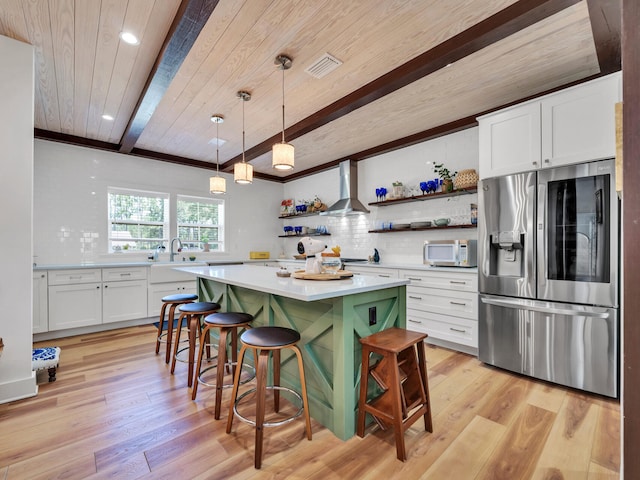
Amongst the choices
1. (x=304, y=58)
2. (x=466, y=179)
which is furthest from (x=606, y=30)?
(x=304, y=58)

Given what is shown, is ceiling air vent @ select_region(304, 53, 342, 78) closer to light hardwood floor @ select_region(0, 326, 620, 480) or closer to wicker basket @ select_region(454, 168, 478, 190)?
wicker basket @ select_region(454, 168, 478, 190)

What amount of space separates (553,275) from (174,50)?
11.4ft

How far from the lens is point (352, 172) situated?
500cm

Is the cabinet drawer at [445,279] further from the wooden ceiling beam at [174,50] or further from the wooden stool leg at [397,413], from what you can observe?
the wooden ceiling beam at [174,50]

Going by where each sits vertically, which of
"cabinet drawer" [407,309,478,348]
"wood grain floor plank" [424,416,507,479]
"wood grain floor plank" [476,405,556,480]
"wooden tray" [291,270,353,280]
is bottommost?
"wood grain floor plank" [476,405,556,480]

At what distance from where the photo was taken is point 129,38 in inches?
87.2

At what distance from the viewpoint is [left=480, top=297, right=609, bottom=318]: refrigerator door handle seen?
2301 millimetres

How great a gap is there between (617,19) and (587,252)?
1.58m

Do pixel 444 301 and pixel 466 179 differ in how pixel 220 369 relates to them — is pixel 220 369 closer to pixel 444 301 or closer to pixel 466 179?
pixel 444 301

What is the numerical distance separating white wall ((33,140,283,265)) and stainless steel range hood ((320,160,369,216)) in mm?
2506

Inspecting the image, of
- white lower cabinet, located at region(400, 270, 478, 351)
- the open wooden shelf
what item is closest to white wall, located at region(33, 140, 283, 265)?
the open wooden shelf

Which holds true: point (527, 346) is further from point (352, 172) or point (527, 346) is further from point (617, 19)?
point (352, 172)

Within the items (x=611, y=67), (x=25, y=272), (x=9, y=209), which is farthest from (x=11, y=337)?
(x=611, y=67)

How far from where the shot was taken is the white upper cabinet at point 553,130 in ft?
7.47
